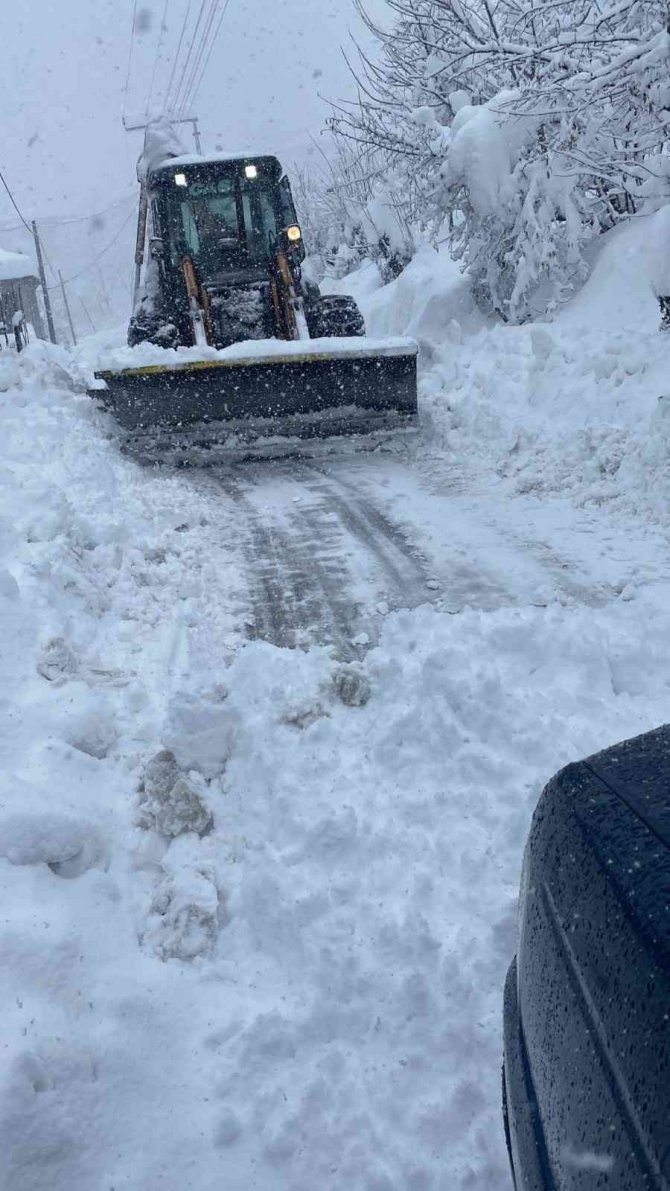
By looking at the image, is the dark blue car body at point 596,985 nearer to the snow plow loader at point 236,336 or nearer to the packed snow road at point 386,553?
the packed snow road at point 386,553

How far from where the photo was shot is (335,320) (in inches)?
407

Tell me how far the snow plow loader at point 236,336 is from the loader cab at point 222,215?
0.04 ft

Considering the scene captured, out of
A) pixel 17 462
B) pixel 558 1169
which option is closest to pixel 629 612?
pixel 558 1169

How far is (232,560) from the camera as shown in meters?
5.43

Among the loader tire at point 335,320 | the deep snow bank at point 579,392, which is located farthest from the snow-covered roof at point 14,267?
the loader tire at point 335,320

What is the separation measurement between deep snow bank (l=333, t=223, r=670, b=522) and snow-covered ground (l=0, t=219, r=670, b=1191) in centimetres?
17

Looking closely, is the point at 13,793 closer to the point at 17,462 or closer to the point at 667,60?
the point at 17,462

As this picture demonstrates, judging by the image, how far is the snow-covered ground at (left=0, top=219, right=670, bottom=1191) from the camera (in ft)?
6.74

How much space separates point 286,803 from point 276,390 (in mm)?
6462

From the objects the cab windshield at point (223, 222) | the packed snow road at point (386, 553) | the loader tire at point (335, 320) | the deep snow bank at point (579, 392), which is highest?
the cab windshield at point (223, 222)

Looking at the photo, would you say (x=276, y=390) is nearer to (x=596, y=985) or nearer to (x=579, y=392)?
(x=579, y=392)

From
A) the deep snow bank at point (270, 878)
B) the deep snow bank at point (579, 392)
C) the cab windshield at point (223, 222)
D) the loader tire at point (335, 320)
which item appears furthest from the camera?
the cab windshield at point (223, 222)

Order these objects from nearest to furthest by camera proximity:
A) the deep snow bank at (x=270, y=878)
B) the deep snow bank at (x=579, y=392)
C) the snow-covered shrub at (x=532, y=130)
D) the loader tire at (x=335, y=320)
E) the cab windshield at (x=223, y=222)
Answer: the deep snow bank at (x=270, y=878)
the deep snow bank at (x=579, y=392)
the snow-covered shrub at (x=532, y=130)
the loader tire at (x=335, y=320)
the cab windshield at (x=223, y=222)

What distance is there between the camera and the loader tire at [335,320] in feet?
33.8
